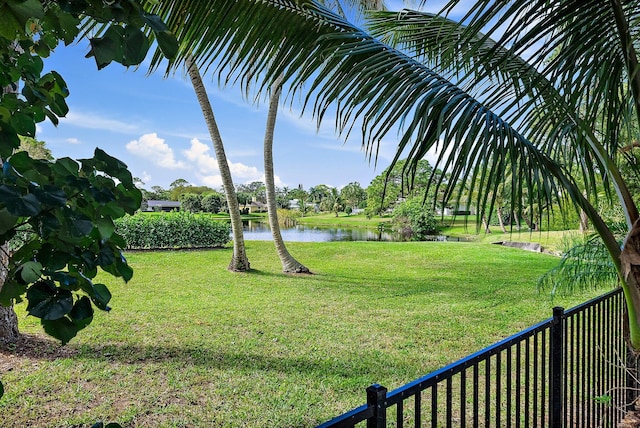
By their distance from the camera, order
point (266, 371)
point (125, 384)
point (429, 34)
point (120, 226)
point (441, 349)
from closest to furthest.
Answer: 1. point (429, 34)
2. point (125, 384)
3. point (266, 371)
4. point (441, 349)
5. point (120, 226)

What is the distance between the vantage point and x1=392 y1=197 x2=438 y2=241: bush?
21.1 metres

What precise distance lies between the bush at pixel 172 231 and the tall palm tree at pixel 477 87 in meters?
10.1

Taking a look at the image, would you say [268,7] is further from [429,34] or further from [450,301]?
[450,301]

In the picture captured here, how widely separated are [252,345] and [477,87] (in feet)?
10.8

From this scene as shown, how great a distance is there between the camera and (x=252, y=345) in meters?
4.27

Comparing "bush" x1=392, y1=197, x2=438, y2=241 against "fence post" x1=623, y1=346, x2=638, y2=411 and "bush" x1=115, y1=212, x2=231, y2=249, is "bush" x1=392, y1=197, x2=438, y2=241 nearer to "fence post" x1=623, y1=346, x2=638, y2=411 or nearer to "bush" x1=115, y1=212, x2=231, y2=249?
"bush" x1=115, y1=212, x2=231, y2=249

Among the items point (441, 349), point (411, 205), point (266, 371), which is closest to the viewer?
point (266, 371)

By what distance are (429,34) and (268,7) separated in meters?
1.03

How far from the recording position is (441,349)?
4180 millimetres

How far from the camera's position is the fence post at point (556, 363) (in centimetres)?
198

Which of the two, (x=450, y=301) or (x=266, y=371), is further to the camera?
(x=450, y=301)

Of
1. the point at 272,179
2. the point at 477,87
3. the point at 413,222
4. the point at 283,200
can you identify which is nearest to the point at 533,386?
the point at 477,87

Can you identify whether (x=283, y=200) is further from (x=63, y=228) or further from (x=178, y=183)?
(x=63, y=228)

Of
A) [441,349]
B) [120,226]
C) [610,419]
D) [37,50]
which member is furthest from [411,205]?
[37,50]
